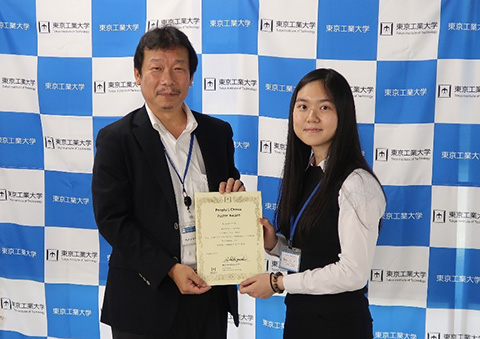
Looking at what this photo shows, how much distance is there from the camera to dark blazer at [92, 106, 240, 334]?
186cm

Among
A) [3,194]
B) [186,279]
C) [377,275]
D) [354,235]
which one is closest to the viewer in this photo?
[354,235]

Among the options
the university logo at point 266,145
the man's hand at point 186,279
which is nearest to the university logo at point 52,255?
the university logo at point 266,145

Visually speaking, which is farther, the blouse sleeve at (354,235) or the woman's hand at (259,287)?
the woman's hand at (259,287)

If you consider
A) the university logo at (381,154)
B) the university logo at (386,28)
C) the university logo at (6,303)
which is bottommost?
the university logo at (6,303)

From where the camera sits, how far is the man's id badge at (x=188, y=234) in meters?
1.94

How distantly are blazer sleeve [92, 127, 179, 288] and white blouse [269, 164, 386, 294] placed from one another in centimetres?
50

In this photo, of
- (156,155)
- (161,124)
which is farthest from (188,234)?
(161,124)

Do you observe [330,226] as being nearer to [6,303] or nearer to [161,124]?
[161,124]

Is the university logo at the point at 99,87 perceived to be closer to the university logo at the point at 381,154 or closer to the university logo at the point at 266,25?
the university logo at the point at 266,25

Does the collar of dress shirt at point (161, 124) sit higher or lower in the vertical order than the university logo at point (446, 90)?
lower

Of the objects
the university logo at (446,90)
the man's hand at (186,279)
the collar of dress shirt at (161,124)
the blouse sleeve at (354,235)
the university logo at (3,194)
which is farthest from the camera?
the university logo at (3,194)

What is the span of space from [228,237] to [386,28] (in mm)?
1591

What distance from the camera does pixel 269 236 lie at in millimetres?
2035

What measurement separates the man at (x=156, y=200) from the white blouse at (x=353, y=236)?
1.33 feet
